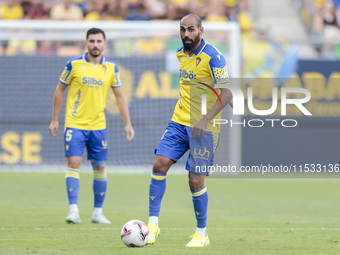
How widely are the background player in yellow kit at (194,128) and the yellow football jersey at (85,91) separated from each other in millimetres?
1839

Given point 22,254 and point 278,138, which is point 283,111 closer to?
point 278,138

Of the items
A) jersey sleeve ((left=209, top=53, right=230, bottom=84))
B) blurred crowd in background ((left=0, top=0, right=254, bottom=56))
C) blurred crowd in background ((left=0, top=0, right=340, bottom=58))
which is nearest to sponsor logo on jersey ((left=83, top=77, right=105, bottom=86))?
jersey sleeve ((left=209, top=53, right=230, bottom=84))

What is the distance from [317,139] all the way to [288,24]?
18.7 ft

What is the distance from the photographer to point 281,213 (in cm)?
782

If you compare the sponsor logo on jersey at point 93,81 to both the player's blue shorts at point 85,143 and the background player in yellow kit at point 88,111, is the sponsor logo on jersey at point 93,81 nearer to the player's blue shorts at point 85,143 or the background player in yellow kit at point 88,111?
the background player in yellow kit at point 88,111

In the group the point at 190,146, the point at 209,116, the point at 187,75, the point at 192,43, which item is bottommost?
the point at 190,146

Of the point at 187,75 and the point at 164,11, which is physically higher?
the point at 164,11

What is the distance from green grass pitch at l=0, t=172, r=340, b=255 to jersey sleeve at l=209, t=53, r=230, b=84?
4.99 ft

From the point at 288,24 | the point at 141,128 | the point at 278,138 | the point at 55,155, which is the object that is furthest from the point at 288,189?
the point at 288,24

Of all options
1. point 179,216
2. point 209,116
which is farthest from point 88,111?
point 209,116

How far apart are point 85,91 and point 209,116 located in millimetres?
2390

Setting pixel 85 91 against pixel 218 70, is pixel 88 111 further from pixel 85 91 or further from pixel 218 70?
pixel 218 70

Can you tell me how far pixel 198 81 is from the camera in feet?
Result: 16.9

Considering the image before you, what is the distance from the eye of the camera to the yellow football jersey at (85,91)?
6.77 meters
